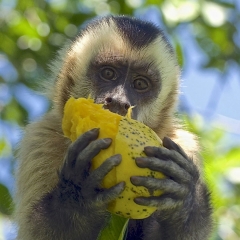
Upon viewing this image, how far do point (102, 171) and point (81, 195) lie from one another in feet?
1.25

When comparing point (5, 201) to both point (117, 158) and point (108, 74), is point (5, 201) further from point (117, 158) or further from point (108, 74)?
point (117, 158)

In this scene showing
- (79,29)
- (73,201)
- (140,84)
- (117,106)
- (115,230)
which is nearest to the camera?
(115,230)

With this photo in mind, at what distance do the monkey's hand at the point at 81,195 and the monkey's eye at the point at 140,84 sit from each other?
1.24 metres

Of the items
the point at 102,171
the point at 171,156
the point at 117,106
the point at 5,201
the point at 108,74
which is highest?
the point at 108,74

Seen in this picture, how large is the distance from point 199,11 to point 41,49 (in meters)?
2.01

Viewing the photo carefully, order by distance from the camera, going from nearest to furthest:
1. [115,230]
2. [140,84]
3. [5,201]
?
[115,230] < [140,84] < [5,201]

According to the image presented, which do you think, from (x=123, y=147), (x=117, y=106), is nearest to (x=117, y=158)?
(x=123, y=147)

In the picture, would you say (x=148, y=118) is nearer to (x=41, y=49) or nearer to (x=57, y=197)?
(x=57, y=197)

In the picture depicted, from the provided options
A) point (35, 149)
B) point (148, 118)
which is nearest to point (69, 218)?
point (35, 149)

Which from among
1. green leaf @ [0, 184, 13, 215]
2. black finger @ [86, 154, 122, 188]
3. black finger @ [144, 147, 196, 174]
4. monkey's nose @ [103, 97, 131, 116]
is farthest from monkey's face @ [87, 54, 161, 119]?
green leaf @ [0, 184, 13, 215]

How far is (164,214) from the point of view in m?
4.15

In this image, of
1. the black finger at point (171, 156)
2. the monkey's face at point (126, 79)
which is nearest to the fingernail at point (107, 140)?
the black finger at point (171, 156)

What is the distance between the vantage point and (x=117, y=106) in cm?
425

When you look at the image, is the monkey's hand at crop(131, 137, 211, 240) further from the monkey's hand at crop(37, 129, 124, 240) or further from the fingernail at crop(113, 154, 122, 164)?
the monkey's hand at crop(37, 129, 124, 240)
